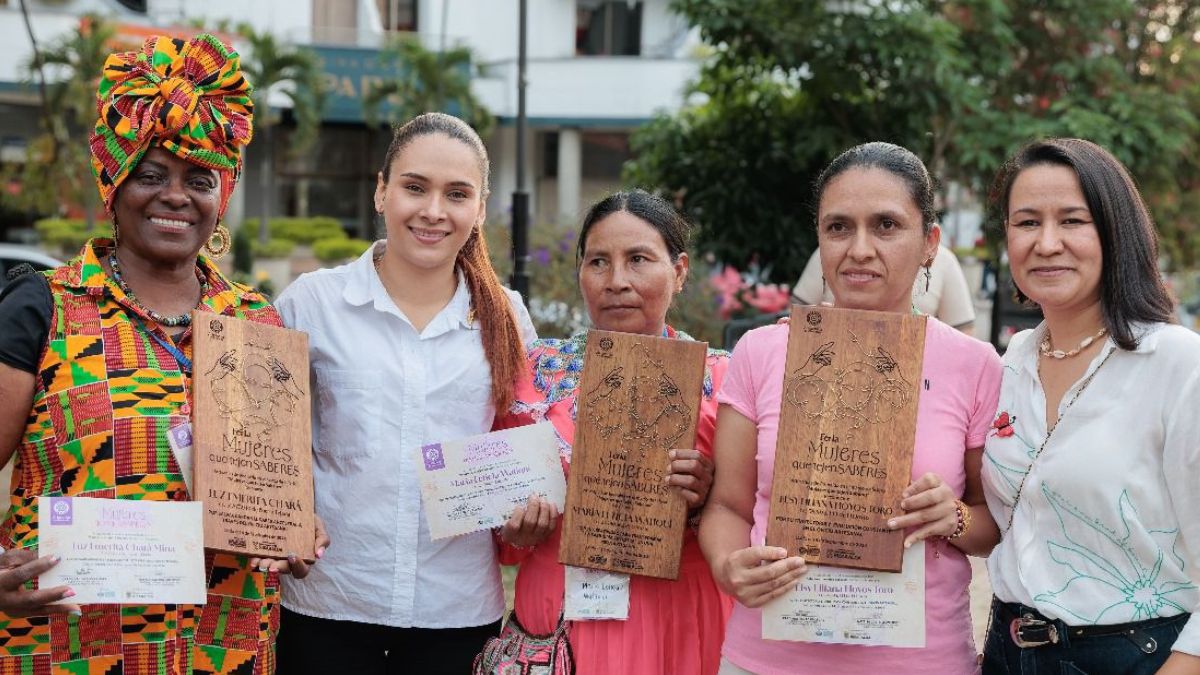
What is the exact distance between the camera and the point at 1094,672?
2.28 meters

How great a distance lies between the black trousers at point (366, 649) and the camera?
9.85 feet

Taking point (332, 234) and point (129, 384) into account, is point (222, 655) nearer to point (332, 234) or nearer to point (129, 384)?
point (129, 384)

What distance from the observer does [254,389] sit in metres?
2.68

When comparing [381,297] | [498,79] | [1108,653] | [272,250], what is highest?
[498,79]

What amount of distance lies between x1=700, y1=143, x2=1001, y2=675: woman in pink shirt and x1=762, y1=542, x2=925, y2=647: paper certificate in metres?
0.04

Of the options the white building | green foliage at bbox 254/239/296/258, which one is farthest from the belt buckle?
the white building

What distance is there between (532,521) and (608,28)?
2974 cm

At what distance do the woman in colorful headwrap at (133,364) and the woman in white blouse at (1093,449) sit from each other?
1.53 meters

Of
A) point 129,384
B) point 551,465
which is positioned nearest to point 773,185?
point 551,465

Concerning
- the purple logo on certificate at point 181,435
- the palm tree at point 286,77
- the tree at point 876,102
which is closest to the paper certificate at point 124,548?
the purple logo on certificate at point 181,435

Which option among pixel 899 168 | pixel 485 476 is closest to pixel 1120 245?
pixel 899 168

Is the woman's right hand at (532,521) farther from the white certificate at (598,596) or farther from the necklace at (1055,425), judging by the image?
→ the necklace at (1055,425)

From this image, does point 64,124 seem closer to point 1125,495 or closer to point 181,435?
point 181,435

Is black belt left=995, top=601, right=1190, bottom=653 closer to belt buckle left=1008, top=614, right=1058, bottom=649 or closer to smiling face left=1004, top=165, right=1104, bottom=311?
belt buckle left=1008, top=614, right=1058, bottom=649
